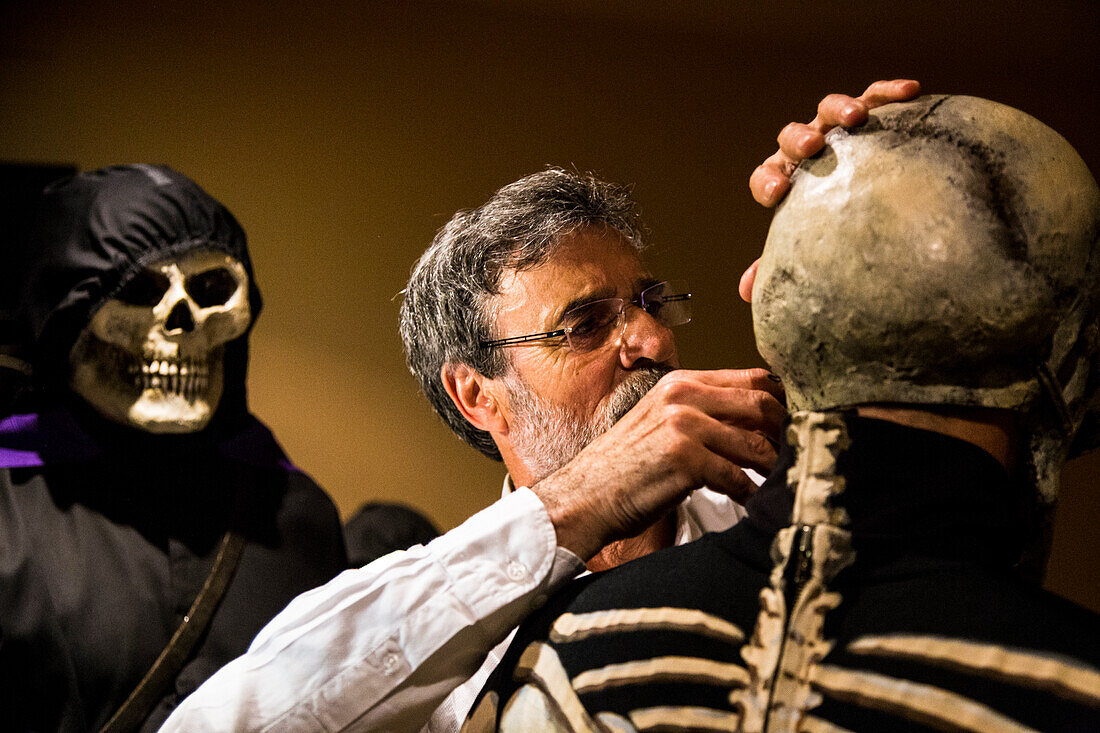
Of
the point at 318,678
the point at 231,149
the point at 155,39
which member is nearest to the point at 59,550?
the point at 318,678

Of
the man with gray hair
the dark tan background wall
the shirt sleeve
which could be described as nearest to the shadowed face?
the man with gray hair

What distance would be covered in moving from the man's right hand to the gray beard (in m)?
0.44

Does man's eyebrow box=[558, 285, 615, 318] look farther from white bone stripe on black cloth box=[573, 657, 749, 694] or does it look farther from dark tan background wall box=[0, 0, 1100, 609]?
dark tan background wall box=[0, 0, 1100, 609]

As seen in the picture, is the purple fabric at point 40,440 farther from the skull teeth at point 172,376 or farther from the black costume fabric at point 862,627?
the black costume fabric at point 862,627

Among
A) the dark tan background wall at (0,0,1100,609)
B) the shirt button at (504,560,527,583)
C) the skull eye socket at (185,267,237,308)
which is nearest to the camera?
the shirt button at (504,560,527,583)

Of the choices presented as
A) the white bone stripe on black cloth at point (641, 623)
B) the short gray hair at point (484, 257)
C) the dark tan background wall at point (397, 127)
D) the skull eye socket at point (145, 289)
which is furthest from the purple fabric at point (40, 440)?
the white bone stripe on black cloth at point (641, 623)

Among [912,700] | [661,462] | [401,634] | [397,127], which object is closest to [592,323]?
[661,462]

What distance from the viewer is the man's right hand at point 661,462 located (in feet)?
3.40

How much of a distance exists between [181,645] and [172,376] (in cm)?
50

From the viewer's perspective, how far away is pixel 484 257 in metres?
1.73

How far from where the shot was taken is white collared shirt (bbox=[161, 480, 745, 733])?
101 centimetres

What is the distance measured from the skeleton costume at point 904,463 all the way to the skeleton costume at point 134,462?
4.09ft

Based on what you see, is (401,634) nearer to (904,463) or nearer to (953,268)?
(904,463)

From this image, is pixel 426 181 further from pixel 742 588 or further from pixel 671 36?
pixel 742 588
